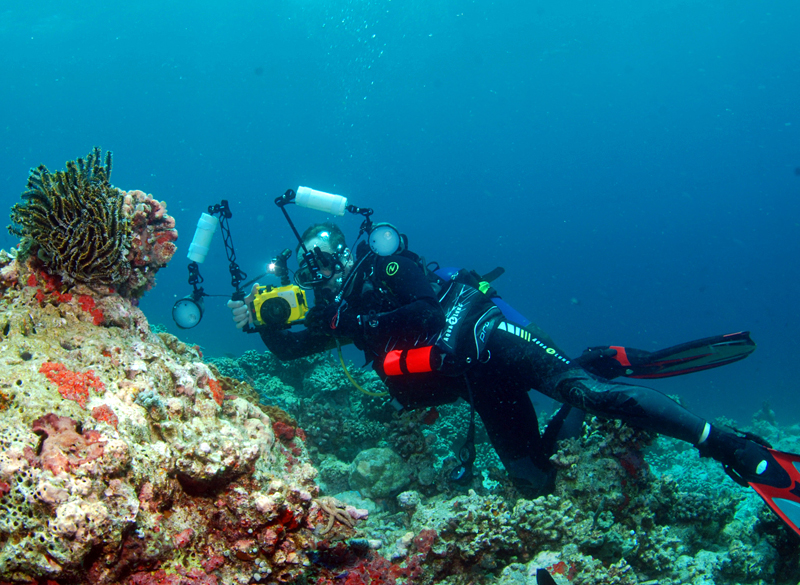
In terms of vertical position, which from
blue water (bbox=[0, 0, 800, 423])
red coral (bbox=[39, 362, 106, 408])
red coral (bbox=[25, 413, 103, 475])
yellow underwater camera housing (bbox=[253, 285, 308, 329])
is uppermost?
blue water (bbox=[0, 0, 800, 423])

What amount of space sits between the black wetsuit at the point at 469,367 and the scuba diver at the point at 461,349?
12mm

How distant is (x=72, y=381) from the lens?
2.02 metres

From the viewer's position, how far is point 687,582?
3.36m

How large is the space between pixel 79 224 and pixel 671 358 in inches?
231

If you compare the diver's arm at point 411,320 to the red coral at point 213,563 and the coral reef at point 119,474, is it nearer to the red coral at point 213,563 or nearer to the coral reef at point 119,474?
the coral reef at point 119,474

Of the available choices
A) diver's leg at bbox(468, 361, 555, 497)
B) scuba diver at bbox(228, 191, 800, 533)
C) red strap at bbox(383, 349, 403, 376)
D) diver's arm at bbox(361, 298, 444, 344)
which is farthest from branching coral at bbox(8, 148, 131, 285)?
diver's leg at bbox(468, 361, 555, 497)

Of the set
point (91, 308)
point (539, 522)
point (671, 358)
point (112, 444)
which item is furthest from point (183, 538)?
point (671, 358)

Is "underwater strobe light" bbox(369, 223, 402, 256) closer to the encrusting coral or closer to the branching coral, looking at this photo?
the encrusting coral

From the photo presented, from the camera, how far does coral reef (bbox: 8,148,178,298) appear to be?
8.53ft

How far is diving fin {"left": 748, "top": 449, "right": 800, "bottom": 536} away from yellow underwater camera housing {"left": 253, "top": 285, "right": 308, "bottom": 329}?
4.58 metres

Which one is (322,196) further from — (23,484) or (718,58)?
(718,58)

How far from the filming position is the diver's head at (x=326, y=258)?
4.79 meters

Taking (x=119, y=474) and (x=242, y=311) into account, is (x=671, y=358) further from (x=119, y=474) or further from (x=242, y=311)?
(x=119, y=474)

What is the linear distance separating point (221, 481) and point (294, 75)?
92.6 m
